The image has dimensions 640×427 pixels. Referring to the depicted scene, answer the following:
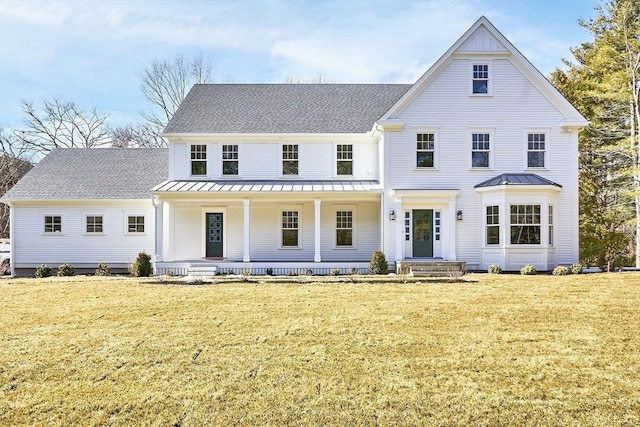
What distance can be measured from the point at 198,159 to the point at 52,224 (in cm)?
751

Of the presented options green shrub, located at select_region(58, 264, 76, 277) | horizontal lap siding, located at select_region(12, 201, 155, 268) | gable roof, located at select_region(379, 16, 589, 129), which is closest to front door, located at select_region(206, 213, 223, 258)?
horizontal lap siding, located at select_region(12, 201, 155, 268)

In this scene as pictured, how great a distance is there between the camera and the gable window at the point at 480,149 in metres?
19.0

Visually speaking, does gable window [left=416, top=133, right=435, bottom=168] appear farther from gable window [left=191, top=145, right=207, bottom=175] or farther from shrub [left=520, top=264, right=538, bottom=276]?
gable window [left=191, top=145, right=207, bottom=175]

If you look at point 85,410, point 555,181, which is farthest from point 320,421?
point 555,181

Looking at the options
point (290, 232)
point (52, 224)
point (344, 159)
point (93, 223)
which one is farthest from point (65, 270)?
point (344, 159)

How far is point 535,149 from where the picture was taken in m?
19.0

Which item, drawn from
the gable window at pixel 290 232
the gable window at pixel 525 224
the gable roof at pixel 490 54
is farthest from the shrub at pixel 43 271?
the gable window at pixel 525 224

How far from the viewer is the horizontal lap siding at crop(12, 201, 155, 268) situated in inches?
839

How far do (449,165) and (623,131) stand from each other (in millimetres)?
12322

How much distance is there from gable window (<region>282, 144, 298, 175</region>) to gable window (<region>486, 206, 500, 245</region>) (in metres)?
8.41

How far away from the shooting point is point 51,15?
43.6 feet

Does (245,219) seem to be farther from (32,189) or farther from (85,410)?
(85,410)

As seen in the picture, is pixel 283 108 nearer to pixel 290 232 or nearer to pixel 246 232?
pixel 290 232

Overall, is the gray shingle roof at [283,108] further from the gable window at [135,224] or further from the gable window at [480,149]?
the gable window at [480,149]
